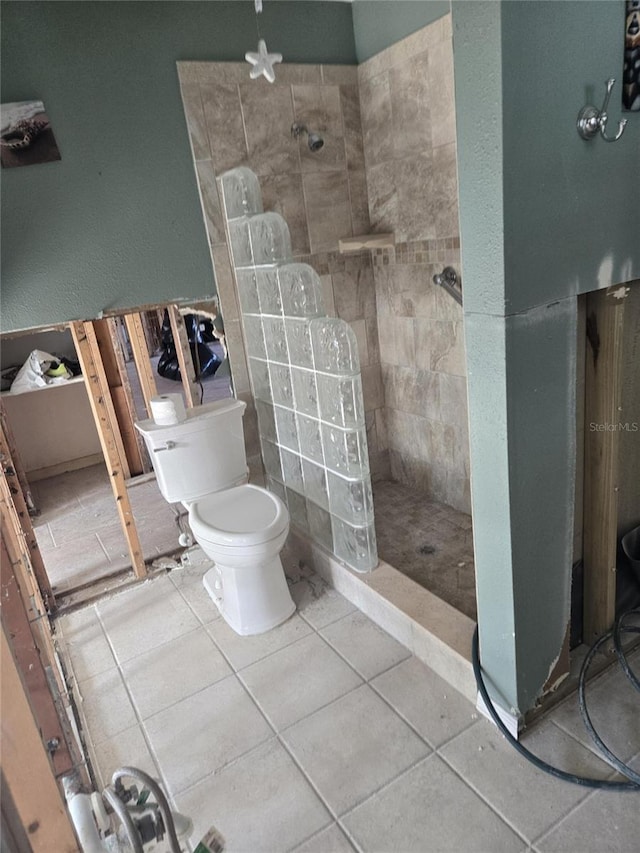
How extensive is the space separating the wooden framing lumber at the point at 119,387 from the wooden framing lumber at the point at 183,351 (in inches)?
16.7

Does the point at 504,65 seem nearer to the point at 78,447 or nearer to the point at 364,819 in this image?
the point at 364,819

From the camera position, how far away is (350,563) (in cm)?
249

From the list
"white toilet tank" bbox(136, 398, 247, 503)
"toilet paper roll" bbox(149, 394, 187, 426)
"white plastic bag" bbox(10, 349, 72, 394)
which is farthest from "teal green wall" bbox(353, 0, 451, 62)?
"white plastic bag" bbox(10, 349, 72, 394)

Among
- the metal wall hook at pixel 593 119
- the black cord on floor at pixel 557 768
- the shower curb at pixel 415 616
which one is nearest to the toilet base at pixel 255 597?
the shower curb at pixel 415 616

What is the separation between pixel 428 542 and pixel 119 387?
2.16m

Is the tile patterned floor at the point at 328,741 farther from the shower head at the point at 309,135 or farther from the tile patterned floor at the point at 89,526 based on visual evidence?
the shower head at the point at 309,135

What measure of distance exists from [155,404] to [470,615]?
1.58 meters

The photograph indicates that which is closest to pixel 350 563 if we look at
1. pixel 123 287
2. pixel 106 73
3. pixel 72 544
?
pixel 123 287

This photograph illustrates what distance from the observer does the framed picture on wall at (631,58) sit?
1366mm

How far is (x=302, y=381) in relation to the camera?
2461 millimetres

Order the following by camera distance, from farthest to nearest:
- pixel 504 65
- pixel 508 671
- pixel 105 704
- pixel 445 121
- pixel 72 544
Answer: pixel 72 544, pixel 445 121, pixel 105 704, pixel 508 671, pixel 504 65

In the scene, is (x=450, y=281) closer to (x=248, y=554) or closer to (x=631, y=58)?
(x=631, y=58)

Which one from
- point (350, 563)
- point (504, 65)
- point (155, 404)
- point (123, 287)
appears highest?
point (504, 65)

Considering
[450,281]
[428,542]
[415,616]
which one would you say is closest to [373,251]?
[450,281]
